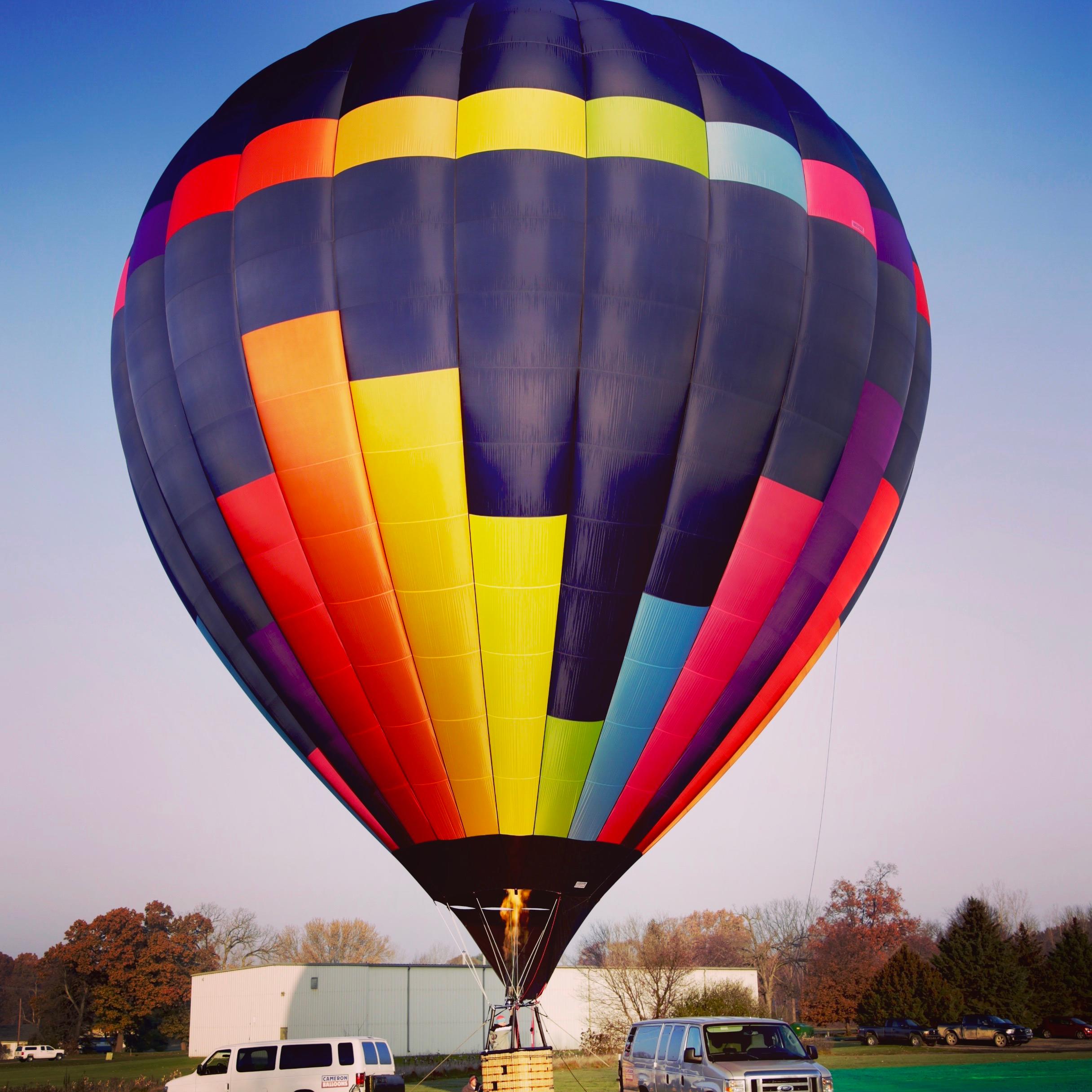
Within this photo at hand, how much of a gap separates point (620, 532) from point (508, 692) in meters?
2.06

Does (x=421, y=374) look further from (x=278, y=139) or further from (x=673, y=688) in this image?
(x=673, y=688)

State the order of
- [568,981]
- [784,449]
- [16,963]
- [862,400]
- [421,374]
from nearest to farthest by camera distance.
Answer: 1. [421,374]
2. [784,449]
3. [862,400]
4. [568,981]
5. [16,963]

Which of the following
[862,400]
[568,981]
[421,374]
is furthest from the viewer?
[568,981]

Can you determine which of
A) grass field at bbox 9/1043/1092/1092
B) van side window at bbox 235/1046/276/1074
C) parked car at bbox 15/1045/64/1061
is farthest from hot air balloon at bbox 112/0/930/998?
parked car at bbox 15/1045/64/1061

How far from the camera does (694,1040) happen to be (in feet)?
32.6

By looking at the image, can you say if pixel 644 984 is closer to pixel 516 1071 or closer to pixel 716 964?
pixel 516 1071

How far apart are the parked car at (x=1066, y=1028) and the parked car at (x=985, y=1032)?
4.42 feet

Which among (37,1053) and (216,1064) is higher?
(216,1064)

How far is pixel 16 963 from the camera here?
8869 cm

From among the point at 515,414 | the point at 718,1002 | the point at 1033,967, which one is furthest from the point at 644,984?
the point at 515,414

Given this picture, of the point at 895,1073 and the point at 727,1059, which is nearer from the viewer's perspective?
the point at 727,1059

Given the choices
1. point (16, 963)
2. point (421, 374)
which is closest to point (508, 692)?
point (421, 374)

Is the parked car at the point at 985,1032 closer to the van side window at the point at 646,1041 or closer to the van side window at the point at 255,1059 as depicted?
the van side window at the point at 646,1041

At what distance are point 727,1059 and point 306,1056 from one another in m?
6.12
